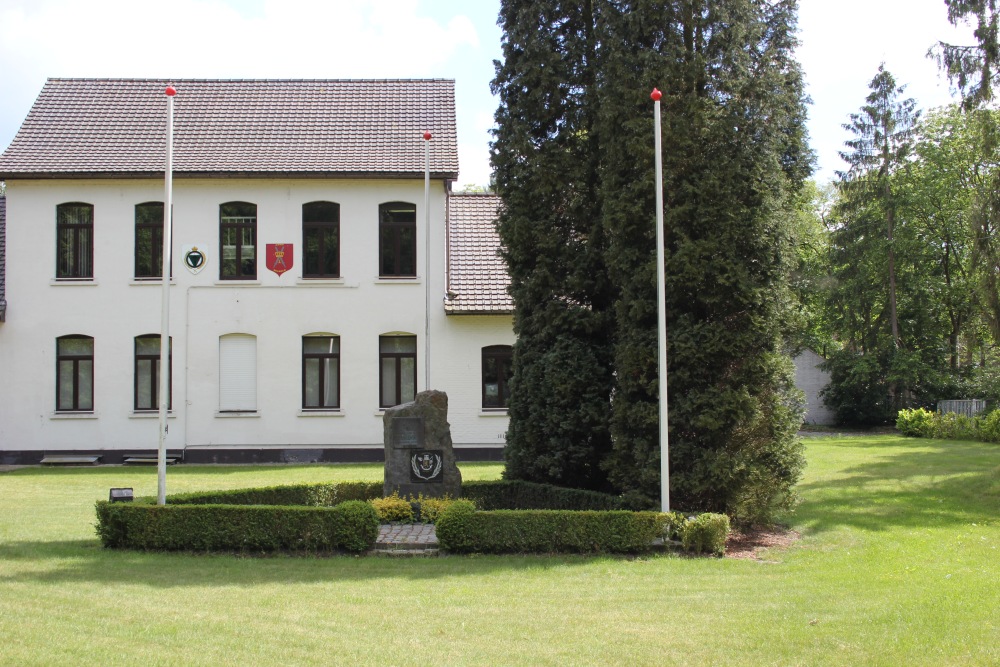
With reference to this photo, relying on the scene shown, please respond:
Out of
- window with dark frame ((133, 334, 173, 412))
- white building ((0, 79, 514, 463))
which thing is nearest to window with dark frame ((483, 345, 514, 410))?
white building ((0, 79, 514, 463))

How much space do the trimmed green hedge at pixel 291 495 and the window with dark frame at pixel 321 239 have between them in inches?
434

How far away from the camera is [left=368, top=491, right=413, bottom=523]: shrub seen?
14727 millimetres

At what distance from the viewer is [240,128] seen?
27.4 meters

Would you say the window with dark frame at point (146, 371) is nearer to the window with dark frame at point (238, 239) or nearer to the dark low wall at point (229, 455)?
the dark low wall at point (229, 455)

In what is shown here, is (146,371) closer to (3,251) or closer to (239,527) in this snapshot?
(3,251)

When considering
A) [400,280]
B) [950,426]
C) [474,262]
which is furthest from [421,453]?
[950,426]

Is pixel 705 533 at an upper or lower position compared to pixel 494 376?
lower

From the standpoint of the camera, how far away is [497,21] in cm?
1745

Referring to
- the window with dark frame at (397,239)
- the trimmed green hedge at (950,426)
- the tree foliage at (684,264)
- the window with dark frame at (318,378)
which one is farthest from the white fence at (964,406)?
the tree foliage at (684,264)

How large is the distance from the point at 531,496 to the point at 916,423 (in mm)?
24272

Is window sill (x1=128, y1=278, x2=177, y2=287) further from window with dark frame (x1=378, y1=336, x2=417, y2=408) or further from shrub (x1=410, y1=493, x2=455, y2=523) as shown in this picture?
shrub (x1=410, y1=493, x2=455, y2=523)

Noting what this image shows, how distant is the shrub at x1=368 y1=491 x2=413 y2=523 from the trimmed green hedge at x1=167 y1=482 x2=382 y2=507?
115cm

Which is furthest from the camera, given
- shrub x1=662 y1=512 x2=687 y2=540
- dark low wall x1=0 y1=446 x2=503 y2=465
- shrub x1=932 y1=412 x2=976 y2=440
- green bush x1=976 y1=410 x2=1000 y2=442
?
shrub x1=932 y1=412 x2=976 y2=440

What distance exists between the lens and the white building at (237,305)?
25.6m
